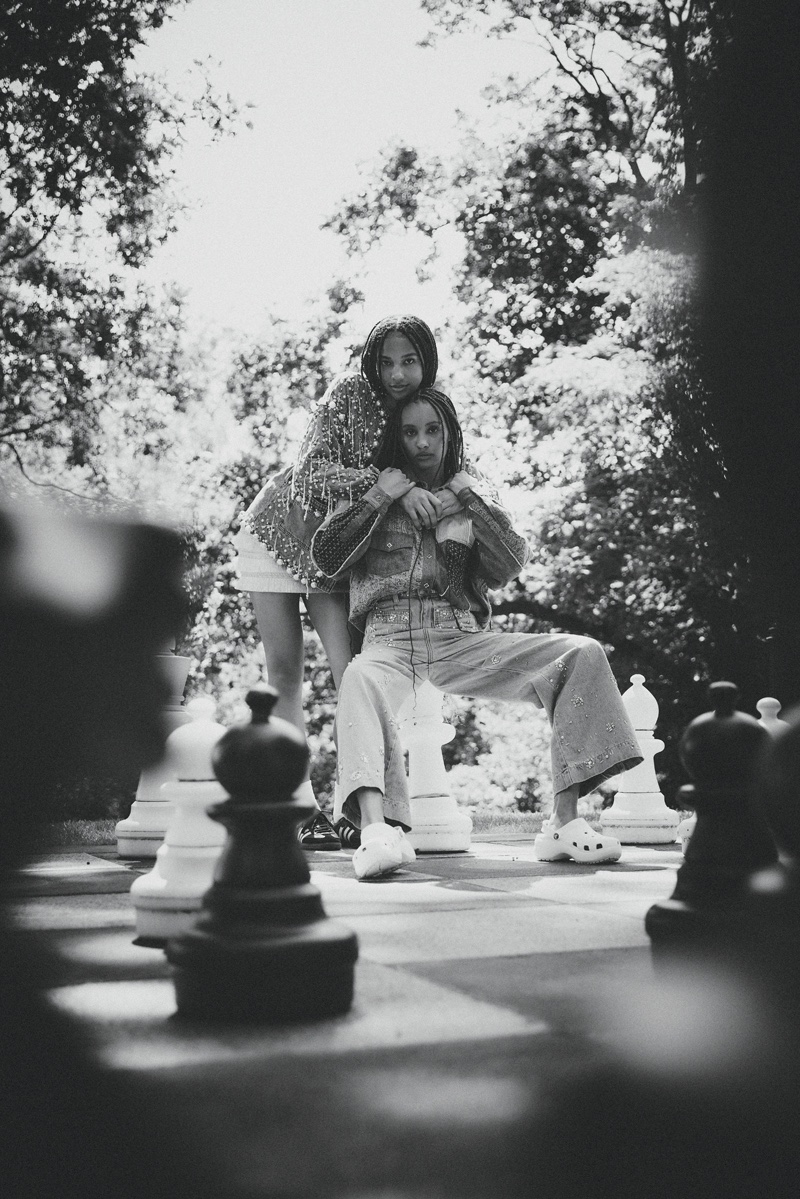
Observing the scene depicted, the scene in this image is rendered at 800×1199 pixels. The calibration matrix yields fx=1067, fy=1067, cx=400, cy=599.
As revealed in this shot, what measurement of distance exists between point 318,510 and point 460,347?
1155cm

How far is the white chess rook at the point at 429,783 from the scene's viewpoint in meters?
3.35

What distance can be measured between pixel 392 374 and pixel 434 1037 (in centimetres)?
275

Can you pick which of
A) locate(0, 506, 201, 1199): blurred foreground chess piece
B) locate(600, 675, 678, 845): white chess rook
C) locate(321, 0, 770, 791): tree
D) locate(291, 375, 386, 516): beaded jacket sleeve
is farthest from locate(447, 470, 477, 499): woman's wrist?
locate(321, 0, 770, 791): tree

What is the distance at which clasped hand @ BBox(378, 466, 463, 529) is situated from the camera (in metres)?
3.17

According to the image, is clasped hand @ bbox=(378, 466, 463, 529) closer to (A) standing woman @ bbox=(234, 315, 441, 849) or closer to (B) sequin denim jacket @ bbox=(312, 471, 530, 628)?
(B) sequin denim jacket @ bbox=(312, 471, 530, 628)

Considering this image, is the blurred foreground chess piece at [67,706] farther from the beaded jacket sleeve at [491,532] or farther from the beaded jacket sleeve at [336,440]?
the beaded jacket sleeve at [336,440]

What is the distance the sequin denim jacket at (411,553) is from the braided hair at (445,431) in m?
0.23

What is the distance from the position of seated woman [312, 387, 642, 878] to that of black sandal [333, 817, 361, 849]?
1.44ft

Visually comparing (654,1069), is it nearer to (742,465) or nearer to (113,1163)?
(113,1163)

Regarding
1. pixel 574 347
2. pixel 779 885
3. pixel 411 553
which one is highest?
pixel 574 347

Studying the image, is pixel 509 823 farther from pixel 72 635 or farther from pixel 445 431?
pixel 72 635

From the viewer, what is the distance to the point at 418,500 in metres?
3.17

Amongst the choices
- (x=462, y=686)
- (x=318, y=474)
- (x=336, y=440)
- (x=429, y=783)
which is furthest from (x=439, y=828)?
(x=336, y=440)

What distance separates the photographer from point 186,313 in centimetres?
1253
